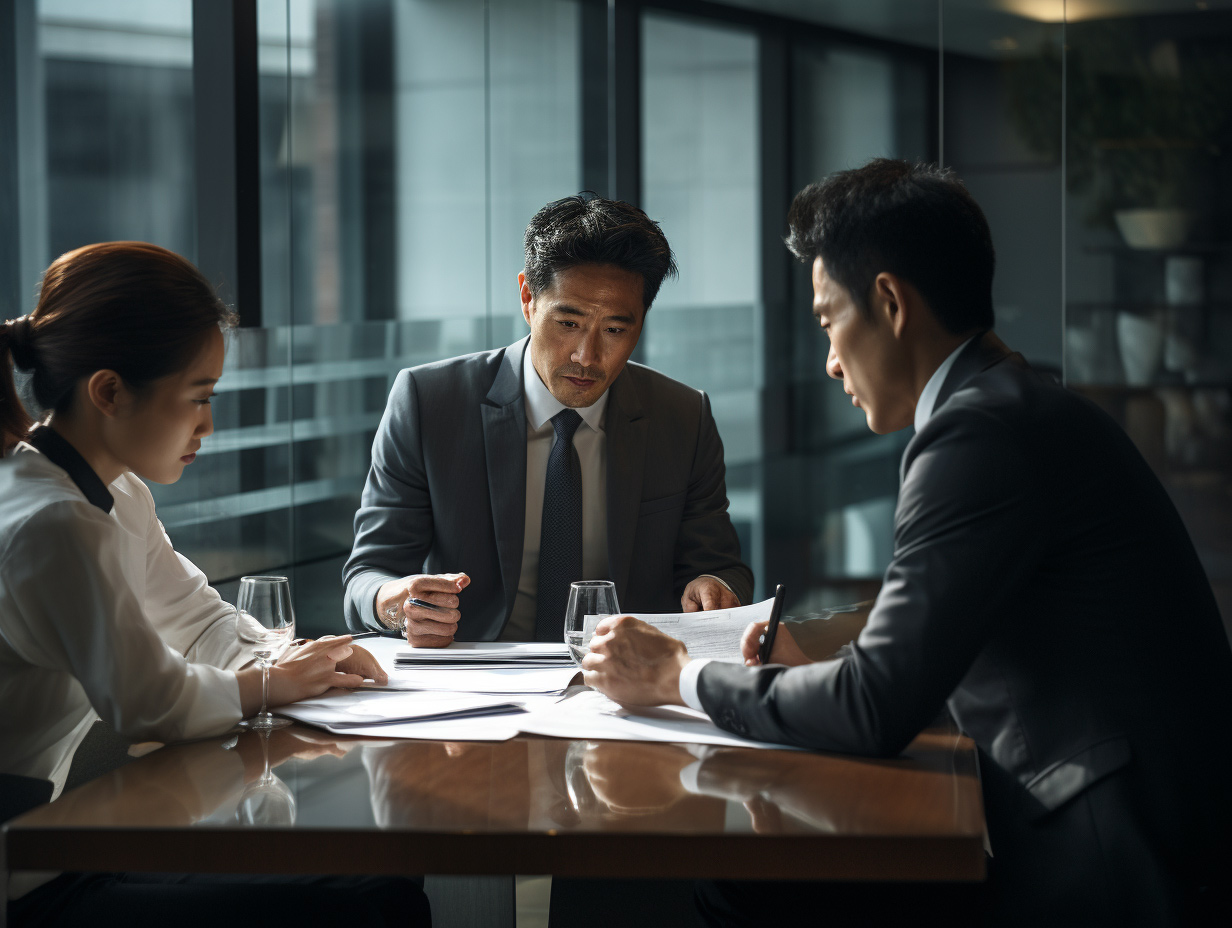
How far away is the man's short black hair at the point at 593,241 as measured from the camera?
7.76ft

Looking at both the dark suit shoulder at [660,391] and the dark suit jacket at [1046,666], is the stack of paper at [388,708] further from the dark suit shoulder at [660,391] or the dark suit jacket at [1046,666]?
the dark suit shoulder at [660,391]

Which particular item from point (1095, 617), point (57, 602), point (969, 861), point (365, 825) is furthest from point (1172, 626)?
point (57, 602)

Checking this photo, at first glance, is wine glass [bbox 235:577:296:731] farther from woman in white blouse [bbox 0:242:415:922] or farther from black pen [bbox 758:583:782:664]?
black pen [bbox 758:583:782:664]

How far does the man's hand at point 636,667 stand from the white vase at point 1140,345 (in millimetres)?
3415

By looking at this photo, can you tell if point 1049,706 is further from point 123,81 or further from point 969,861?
point 123,81

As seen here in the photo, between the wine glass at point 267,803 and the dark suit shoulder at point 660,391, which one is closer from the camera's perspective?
the wine glass at point 267,803

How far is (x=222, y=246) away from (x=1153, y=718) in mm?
2995

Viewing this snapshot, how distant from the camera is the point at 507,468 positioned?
95.3 inches

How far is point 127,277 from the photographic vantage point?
161 cm

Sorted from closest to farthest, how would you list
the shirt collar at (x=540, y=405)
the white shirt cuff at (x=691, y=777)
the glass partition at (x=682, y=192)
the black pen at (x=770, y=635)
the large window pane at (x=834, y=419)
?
the white shirt cuff at (x=691, y=777), the black pen at (x=770, y=635), the shirt collar at (x=540, y=405), the glass partition at (x=682, y=192), the large window pane at (x=834, y=419)

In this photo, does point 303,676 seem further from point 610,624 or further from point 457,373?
point 457,373

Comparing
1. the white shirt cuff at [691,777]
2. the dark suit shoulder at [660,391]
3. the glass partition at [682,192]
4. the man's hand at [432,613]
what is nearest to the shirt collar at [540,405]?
the dark suit shoulder at [660,391]

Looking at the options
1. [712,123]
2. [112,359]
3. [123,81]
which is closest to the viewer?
[112,359]

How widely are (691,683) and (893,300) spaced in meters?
0.58
